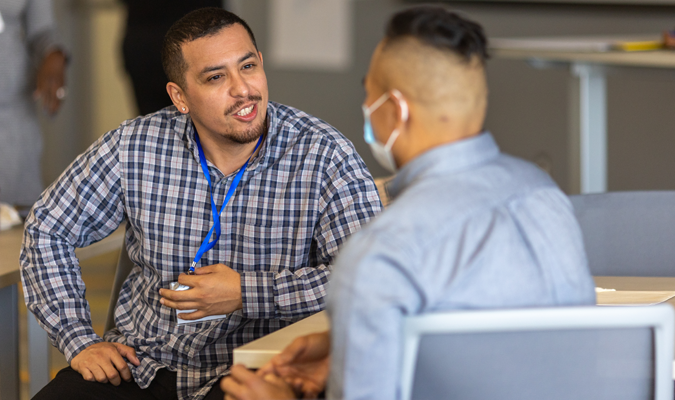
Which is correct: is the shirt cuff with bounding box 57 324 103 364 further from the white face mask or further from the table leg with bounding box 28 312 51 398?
the white face mask

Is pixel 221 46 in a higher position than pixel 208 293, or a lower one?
higher

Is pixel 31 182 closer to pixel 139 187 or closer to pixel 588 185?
pixel 139 187

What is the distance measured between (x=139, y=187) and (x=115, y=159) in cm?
9

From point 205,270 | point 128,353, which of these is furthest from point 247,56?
point 128,353

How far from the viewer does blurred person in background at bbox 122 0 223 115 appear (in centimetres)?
308

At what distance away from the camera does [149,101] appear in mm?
3139

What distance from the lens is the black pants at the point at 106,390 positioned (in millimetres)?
1407

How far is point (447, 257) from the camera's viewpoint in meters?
0.81

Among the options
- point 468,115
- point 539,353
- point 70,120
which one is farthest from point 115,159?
point 70,120

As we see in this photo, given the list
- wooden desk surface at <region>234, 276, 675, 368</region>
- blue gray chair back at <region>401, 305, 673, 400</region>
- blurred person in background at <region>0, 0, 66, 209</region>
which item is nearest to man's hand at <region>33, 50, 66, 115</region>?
blurred person in background at <region>0, 0, 66, 209</region>

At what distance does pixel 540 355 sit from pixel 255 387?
38 cm

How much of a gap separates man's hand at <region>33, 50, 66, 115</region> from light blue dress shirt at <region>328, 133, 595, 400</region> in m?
2.12

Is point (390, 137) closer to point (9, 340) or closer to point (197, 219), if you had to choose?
point (197, 219)

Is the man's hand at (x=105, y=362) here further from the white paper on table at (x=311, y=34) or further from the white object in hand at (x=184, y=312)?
the white paper on table at (x=311, y=34)
